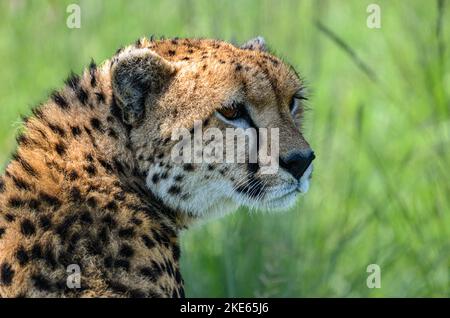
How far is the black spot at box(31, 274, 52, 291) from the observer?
386 centimetres

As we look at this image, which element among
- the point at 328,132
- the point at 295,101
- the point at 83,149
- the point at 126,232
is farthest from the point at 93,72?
the point at 328,132

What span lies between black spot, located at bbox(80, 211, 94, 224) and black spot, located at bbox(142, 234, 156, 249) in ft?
0.69

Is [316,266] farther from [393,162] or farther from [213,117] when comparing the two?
[213,117]

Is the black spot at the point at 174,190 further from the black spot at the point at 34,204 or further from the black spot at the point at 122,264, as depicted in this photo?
the black spot at the point at 34,204

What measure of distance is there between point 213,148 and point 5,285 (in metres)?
0.99

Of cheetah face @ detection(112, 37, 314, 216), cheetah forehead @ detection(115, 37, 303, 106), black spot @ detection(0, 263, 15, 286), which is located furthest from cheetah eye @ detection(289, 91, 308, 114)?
black spot @ detection(0, 263, 15, 286)

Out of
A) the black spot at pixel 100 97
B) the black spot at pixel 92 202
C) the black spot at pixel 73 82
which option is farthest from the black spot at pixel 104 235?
the black spot at pixel 73 82

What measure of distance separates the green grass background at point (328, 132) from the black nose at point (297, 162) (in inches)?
37.9

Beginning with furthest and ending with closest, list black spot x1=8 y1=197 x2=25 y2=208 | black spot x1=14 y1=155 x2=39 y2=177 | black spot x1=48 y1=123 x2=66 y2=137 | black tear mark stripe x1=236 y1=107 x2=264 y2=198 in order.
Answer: black tear mark stripe x1=236 y1=107 x2=264 y2=198 < black spot x1=48 y1=123 x2=66 y2=137 < black spot x1=14 y1=155 x2=39 y2=177 < black spot x1=8 y1=197 x2=25 y2=208

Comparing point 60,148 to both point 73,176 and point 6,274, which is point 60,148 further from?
point 6,274

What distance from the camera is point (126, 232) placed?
413 cm

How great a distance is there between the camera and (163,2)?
27.9 ft

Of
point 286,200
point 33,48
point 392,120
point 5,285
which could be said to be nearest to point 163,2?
point 33,48

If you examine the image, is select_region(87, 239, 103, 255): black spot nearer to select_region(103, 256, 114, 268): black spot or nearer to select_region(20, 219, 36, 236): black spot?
select_region(103, 256, 114, 268): black spot
